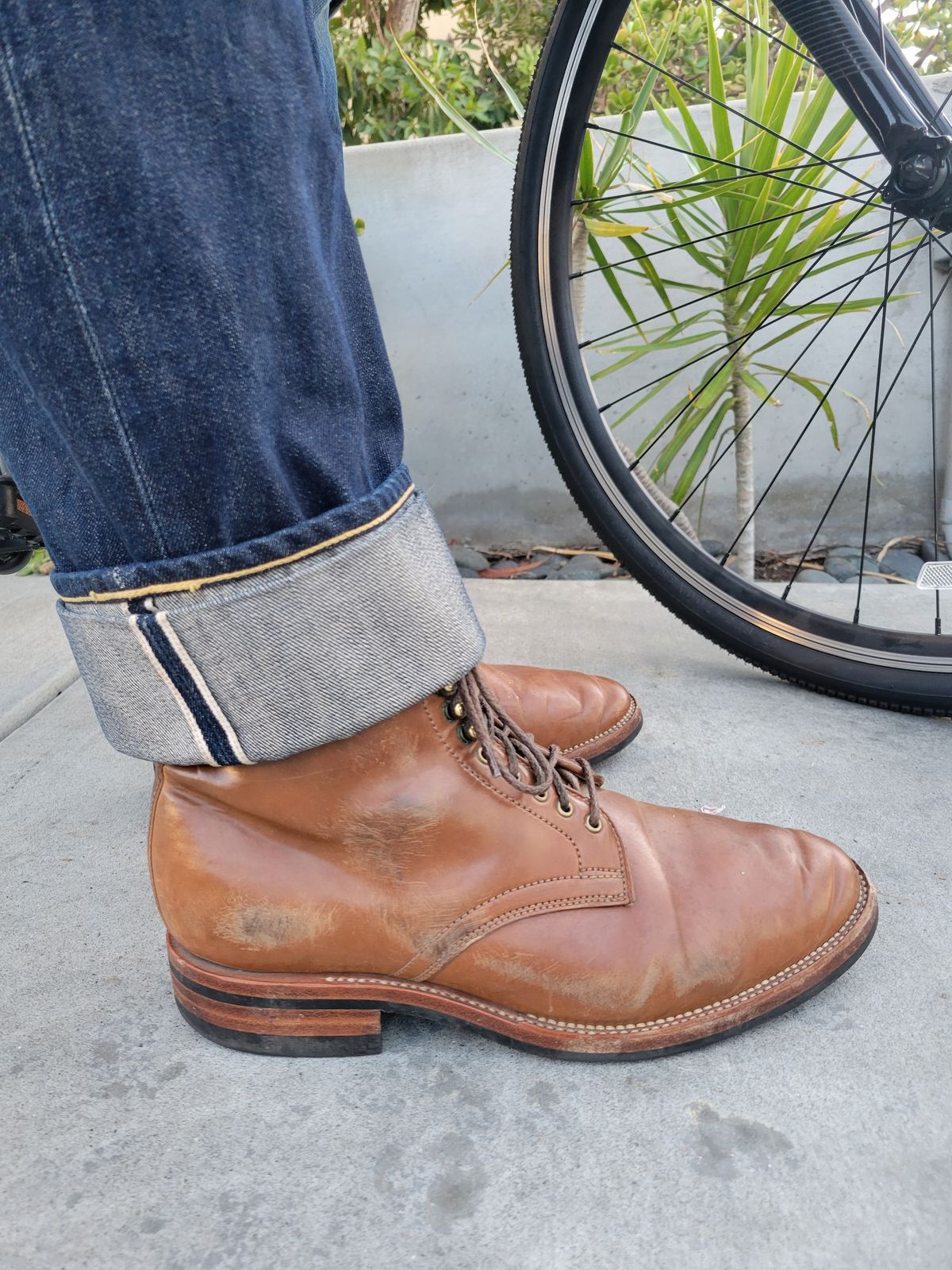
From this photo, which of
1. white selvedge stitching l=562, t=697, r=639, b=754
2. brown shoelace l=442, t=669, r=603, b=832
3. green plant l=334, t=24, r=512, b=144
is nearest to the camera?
brown shoelace l=442, t=669, r=603, b=832

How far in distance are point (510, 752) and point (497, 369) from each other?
62.9 inches

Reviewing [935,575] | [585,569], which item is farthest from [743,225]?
[585,569]

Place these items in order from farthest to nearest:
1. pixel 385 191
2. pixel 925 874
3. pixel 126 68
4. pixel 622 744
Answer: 1. pixel 385 191
2. pixel 622 744
3. pixel 925 874
4. pixel 126 68

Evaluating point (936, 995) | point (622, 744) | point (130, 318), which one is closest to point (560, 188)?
point (622, 744)

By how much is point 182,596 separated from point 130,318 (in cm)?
16

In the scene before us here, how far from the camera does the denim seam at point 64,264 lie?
1.44 ft

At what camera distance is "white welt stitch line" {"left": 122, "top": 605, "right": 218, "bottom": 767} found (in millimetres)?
539

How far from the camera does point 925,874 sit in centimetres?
84

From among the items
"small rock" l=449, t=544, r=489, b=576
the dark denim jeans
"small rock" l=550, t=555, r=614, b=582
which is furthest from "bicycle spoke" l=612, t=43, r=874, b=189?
"small rock" l=449, t=544, r=489, b=576

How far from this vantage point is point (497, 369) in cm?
210

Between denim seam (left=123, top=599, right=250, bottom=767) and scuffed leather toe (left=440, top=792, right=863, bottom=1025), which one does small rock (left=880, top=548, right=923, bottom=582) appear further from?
denim seam (left=123, top=599, right=250, bottom=767)

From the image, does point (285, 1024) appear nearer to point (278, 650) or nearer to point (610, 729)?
point (278, 650)

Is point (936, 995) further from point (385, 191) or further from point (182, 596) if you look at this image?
point (385, 191)

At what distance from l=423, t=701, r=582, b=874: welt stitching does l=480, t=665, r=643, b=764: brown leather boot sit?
354 mm
